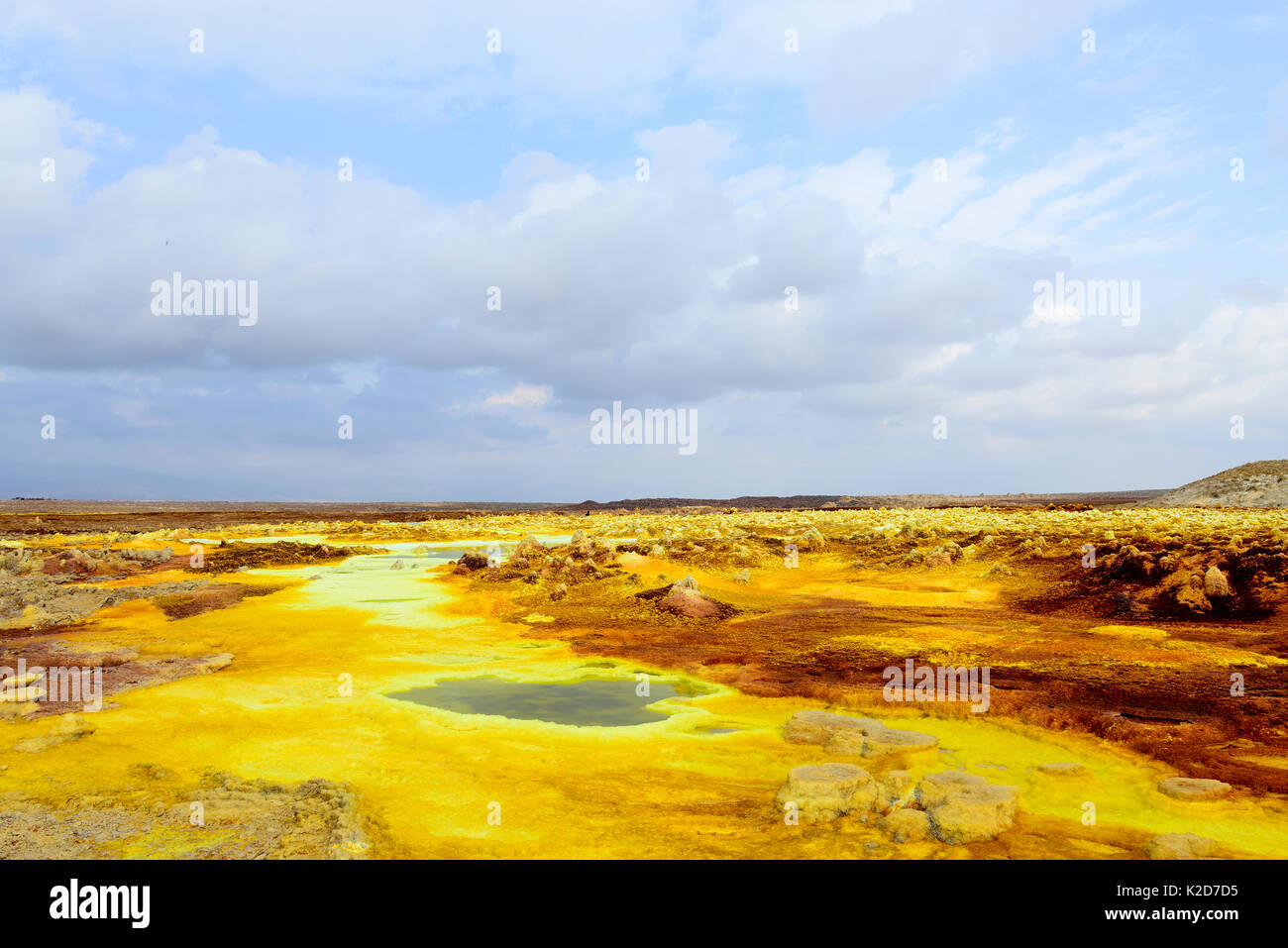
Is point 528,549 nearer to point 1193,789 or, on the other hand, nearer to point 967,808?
point 967,808

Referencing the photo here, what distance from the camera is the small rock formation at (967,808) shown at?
19.3 ft

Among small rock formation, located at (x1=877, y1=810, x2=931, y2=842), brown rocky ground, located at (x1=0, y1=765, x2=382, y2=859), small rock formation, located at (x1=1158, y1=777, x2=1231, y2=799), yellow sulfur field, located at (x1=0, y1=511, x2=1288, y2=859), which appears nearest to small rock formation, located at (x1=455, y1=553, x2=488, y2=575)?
yellow sulfur field, located at (x1=0, y1=511, x2=1288, y2=859)

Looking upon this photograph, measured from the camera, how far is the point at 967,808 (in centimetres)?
616

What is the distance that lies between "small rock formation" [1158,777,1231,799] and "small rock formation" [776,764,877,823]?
2948mm

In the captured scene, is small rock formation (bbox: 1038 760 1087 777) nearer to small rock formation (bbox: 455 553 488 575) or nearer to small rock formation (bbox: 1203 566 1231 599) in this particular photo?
small rock formation (bbox: 1203 566 1231 599)

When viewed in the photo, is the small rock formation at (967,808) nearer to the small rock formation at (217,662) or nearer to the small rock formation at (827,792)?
the small rock formation at (827,792)

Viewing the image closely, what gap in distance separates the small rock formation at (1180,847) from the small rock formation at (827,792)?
2215 millimetres

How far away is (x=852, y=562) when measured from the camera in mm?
28031

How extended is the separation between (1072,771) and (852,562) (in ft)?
68.3

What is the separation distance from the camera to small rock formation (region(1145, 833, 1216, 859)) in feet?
17.8
